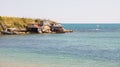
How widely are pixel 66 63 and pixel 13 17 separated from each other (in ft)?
323

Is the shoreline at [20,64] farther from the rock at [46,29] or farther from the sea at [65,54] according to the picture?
the rock at [46,29]

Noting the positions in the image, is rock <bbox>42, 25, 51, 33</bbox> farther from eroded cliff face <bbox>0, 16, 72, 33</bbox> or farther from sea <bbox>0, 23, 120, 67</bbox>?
sea <bbox>0, 23, 120, 67</bbox>

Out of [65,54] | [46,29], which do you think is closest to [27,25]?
[46,29]

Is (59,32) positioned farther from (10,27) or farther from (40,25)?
(10,27)

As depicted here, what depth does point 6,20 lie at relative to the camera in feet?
412

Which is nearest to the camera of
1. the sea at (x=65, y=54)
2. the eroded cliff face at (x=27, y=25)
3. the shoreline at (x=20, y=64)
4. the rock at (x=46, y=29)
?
the shoreline at (x=20, y=64)

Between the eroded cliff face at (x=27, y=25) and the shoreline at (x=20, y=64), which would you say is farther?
the eroded cliff face at (x=27, y=25)

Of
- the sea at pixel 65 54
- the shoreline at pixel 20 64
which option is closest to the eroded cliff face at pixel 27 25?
the sea at pixel 65 54

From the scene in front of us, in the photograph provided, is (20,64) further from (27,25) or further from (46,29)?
(46,29)

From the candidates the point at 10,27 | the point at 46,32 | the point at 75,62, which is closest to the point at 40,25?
the point at 46,32

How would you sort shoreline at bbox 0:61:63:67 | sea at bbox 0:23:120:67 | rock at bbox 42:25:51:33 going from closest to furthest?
shoreline at bbox 0:61:63:67 → sea at bbox 0:23:120:67 → rock at bbox 42:25:51:33

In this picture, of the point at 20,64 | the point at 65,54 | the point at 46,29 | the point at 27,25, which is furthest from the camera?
the point at 46,29

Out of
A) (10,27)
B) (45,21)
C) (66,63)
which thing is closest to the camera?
(66,63)

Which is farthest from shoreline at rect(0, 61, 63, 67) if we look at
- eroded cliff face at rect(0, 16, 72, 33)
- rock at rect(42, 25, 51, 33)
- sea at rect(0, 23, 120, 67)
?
rock at rect(42, 25, 51, 33)
